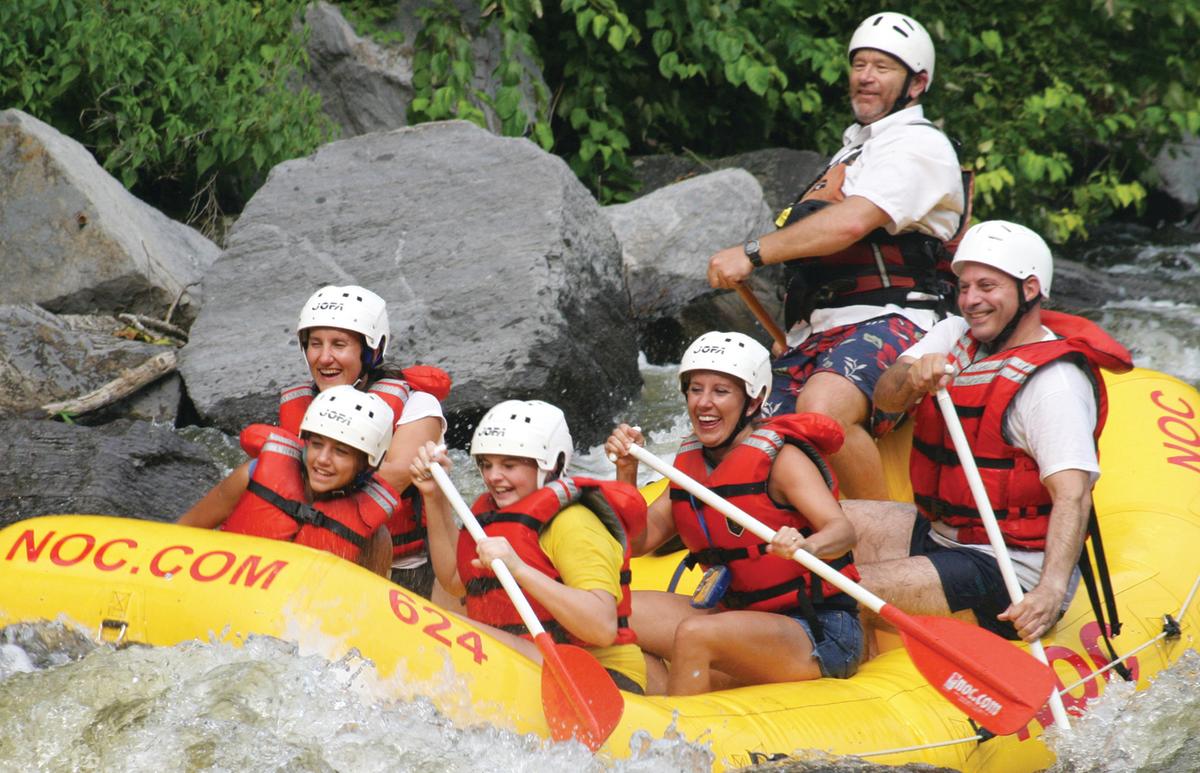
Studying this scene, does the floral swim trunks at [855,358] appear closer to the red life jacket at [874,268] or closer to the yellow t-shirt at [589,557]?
the red life jacket at [874,268]

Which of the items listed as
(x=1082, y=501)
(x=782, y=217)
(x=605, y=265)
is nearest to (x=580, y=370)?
(x=605, y=265)

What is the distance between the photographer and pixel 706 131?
11062 millimetres

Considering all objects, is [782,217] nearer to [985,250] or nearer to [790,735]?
[985,250]

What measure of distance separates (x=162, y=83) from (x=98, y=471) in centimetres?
323

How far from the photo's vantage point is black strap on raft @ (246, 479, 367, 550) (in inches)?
164

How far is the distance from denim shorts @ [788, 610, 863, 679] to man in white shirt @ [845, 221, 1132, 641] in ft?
0.57

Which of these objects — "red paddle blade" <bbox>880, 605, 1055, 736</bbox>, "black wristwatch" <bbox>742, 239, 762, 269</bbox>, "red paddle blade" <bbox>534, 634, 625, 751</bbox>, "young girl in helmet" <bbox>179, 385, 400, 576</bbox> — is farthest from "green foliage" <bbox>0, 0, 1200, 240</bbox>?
"red paddle blade" <bbox>880, 605, 1055, 736</bbox>

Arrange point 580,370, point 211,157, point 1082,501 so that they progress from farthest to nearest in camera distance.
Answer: point 211,157
point 580,370
point 1082,501

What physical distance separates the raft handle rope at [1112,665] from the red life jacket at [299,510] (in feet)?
4.80

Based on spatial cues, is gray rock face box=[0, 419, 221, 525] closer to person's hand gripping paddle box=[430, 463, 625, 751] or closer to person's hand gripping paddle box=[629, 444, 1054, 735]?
person's hand gripping paddle box=[430, 463, 625, 751]

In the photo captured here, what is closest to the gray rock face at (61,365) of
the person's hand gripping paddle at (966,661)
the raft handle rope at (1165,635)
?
the person's hand gripping paddle at (966,661)

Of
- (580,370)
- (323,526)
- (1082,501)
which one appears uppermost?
(1082,501)

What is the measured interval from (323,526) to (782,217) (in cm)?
197

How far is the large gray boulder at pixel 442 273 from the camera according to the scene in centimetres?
709
